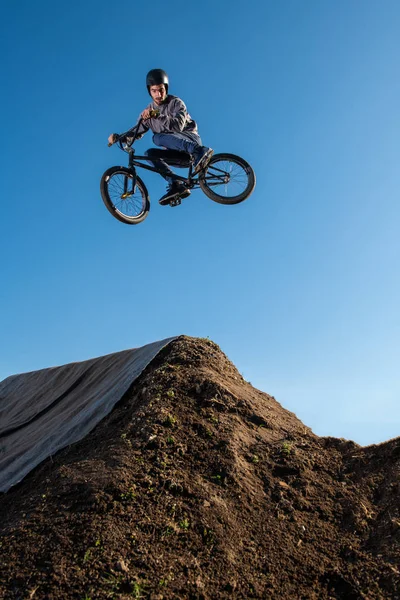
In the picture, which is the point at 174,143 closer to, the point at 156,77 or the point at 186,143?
the point at 186,143

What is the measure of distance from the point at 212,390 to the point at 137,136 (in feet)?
13.5

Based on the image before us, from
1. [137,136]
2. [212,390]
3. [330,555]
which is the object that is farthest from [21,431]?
[330,555]

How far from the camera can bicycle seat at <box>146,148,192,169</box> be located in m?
8.05

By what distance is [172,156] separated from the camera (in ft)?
26.5

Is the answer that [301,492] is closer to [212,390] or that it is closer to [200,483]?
[200,483]

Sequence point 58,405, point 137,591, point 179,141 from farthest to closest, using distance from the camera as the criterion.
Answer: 1. point 58,405
2. point 179,141
3. point 137,591

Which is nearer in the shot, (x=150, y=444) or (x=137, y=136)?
(x=150, y=444)

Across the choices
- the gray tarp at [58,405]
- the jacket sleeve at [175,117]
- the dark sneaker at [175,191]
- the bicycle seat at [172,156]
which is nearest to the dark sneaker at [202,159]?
the bicycle seat at [172,156]

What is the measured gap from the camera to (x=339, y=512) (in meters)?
6.31

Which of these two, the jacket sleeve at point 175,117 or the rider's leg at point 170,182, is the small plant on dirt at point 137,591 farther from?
the jacket sleeve at point 175,117

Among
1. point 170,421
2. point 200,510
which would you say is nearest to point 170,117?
point 170,421

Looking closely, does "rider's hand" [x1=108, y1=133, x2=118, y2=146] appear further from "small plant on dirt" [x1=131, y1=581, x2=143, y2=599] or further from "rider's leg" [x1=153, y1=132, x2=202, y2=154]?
"small plant on dirt" [x1=131, y1=581, x2=143, y2=599]

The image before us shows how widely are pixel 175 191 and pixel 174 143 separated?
28.4 inches

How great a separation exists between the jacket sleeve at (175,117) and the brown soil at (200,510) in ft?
12.3
